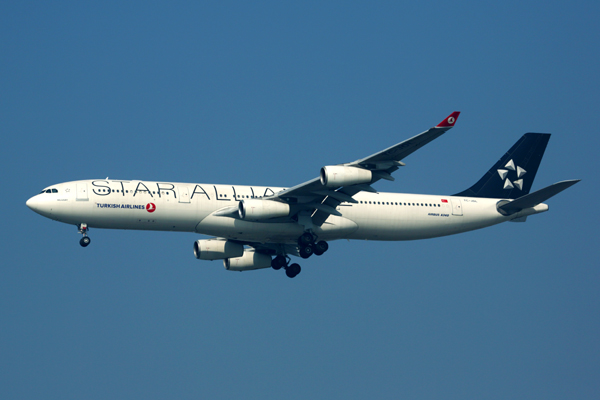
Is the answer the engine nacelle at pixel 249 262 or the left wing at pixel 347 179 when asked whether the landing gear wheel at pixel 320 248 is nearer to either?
the left wing at pixel 347 179

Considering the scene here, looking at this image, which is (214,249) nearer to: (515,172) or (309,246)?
(309,246)

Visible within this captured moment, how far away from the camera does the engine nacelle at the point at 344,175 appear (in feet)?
137

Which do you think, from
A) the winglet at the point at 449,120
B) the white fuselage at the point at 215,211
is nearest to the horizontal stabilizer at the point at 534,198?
the white fuselage at the point at 215,211

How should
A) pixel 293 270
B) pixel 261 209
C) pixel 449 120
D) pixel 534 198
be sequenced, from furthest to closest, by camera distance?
pixel 293 270 < pixel 534 198 < pixel 261 209 < pixel 449 120

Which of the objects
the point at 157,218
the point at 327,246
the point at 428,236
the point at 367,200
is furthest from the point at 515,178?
the point at 157,218

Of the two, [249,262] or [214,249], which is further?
[249,262]

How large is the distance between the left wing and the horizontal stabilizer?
10.5 meters

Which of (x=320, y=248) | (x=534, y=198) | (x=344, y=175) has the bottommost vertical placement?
(x=320, y=248)

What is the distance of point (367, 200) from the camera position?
48.9 meters

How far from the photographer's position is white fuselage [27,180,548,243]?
45.2 m

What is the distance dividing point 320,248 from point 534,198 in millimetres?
14489

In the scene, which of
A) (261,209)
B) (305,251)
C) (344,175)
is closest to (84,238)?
(261,209)

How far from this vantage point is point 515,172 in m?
54.5

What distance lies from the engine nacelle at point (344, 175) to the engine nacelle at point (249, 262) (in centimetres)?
1343
